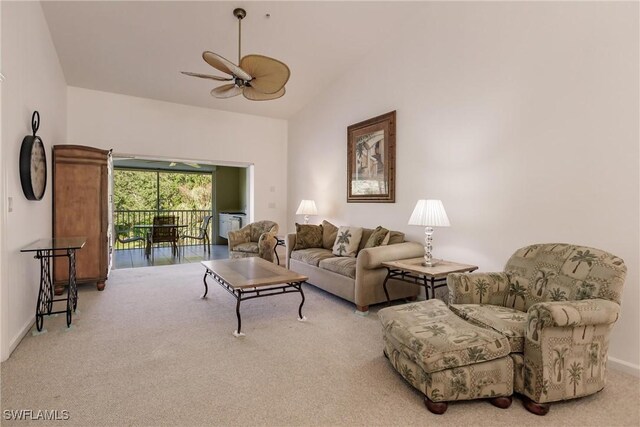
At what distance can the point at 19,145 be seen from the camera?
2.73 meters

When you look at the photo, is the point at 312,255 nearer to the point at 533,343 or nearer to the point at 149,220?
the point at 533,343

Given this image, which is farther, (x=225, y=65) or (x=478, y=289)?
(x=225, y=65)

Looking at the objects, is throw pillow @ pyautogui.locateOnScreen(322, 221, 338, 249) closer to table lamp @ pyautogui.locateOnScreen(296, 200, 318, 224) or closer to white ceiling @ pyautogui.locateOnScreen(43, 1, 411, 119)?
table lamp @ pyautogui.locateOnScreen(296, 200, 318, 224)

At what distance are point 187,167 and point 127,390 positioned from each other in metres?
7.57

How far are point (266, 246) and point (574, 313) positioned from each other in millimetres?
4075

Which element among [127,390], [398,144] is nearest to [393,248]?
[398,144]

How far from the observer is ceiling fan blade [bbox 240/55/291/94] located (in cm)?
279

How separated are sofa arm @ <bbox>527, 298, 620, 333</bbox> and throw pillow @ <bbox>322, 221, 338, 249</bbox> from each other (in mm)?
3189

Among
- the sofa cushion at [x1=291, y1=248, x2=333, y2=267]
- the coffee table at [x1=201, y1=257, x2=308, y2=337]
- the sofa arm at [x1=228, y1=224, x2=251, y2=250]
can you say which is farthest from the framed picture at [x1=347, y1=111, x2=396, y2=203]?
the sofa arm at [x1=228, y1=224, x2=251, y2=250]

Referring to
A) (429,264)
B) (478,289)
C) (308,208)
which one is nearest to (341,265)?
(429,264)

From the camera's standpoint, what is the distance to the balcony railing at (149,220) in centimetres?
816

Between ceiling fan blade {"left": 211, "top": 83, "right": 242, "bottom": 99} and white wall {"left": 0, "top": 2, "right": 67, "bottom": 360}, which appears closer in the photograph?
white wall {"left": 0, "top": 2, "right": 67, "bottom": 360}

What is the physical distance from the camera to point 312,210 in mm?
5570

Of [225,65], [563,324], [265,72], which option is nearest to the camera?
[563,324]
